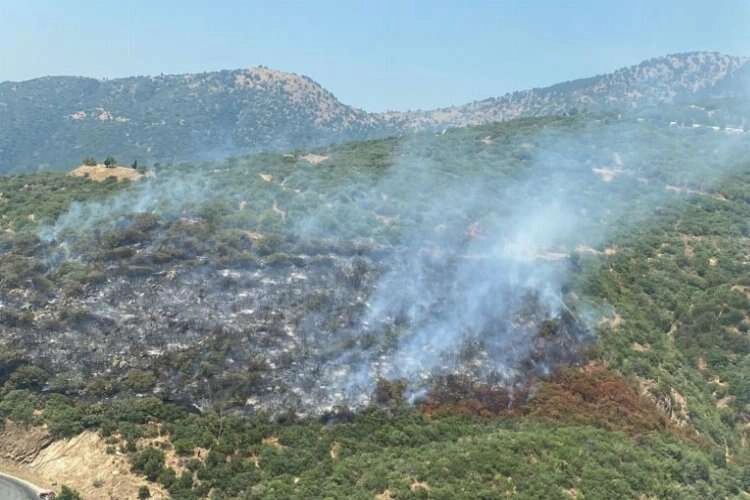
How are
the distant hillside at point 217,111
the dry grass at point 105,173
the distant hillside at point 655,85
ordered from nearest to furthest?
the dry grass at point 105,173, the distant hillside at point 217,111, the distant hillside at point 655,85

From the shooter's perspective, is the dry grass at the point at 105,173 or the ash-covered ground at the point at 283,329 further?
the dry grass at the point at 105,173

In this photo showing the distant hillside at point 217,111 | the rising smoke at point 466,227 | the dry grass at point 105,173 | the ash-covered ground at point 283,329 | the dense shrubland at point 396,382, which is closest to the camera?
the dense shrubland at point 396,382

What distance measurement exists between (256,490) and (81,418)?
10489 mm

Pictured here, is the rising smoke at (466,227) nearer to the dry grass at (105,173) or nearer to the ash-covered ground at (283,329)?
the ash-covered ground at (283,329)

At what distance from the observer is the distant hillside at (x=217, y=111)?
164125 millimetres

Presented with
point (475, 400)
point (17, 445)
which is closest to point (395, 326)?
point (475, 400)

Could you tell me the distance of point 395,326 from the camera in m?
44.6

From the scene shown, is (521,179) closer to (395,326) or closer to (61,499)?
(395,326)

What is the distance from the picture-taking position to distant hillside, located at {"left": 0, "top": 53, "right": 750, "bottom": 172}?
16412 cm

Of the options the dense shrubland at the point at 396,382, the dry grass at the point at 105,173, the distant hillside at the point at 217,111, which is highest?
the distant hillside at the point at 217,111

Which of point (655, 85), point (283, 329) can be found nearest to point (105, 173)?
point (283, 329)

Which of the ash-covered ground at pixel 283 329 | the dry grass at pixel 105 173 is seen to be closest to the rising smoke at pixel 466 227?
the ash-covered ground at pixel 283 329

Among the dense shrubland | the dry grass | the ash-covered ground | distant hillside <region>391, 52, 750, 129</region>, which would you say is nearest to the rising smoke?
the ash-covered ground

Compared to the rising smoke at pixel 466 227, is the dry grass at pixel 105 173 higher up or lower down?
higher up
